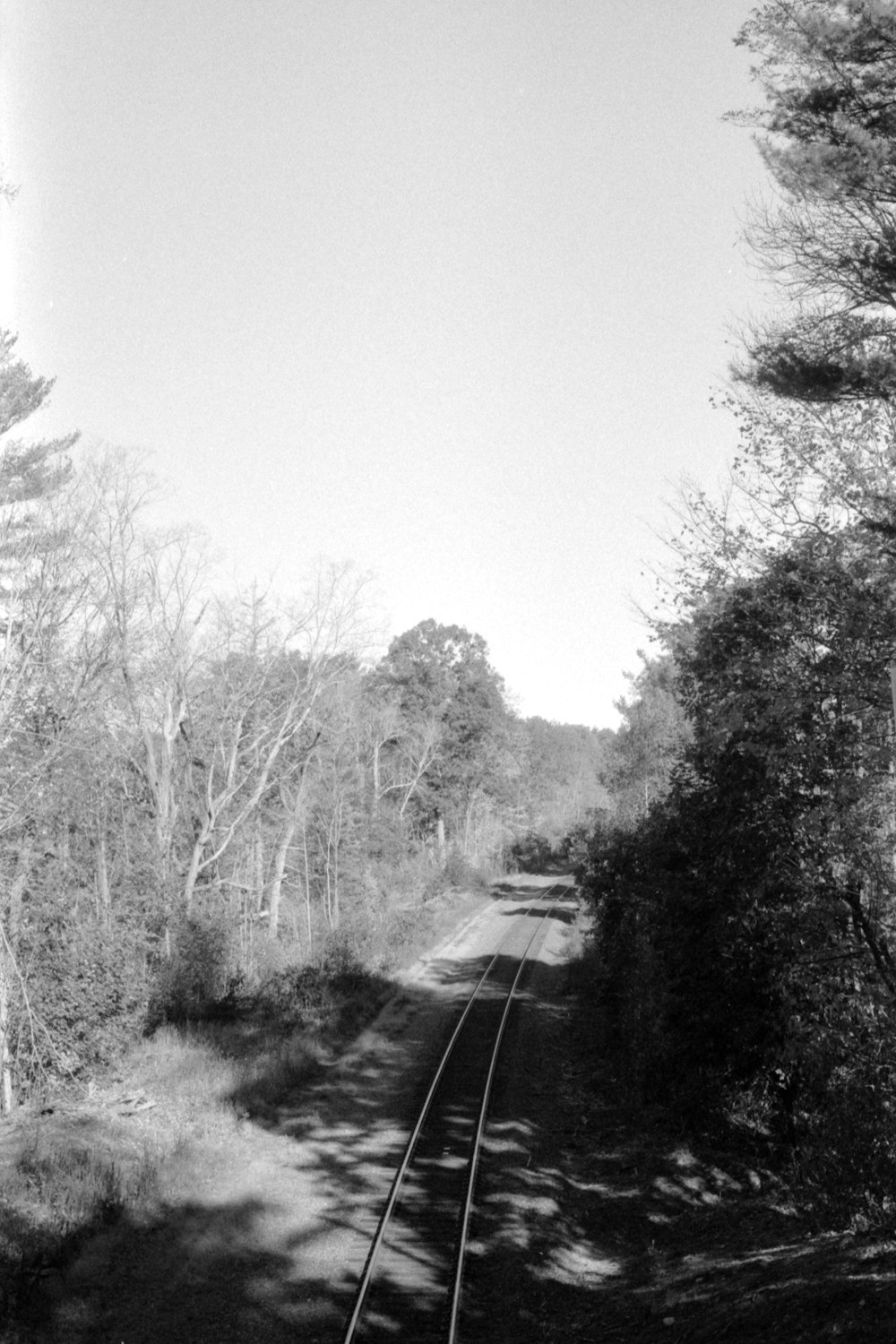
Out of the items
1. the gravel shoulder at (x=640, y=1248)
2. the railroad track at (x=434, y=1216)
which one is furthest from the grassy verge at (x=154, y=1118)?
the gravel shoulder at (x=640, y=1248)

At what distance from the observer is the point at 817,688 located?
11.6m

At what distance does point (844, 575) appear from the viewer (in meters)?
11.5

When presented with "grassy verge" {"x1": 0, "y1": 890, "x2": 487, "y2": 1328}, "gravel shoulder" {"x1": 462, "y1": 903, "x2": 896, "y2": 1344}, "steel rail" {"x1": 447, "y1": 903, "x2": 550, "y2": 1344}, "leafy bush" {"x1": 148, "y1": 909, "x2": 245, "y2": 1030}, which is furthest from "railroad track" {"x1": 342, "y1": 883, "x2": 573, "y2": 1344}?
"leafy bush" {"x1": 148, "y1": 909, "x2": 245, "y2": 1030}

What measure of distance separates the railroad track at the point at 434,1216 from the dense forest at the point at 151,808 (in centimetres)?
578

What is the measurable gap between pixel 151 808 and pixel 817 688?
69.7 ft

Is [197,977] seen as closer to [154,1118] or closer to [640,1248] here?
[154,1118]

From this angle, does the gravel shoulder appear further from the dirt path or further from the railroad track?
the dirt path

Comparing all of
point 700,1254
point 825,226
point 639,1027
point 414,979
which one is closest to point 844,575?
point 825,226

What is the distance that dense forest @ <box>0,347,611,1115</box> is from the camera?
1688 centimetres

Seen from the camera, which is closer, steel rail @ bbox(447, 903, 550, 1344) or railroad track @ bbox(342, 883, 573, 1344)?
railroad track @ bbox(342, 883, 573, 1344)

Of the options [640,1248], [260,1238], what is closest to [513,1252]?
[640,1248]

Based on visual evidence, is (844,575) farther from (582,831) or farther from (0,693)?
(582,831)

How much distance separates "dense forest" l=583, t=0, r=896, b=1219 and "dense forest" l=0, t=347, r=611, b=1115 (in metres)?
9.27

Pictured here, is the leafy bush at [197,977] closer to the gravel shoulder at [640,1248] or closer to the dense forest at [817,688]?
the gravel shoulder at [640,1248]
